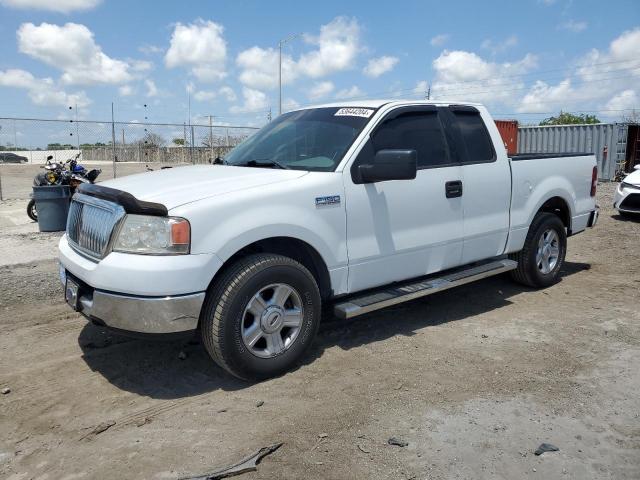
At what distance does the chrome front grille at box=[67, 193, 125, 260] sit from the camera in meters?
3.57

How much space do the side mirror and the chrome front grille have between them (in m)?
1.77

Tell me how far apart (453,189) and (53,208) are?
7.33 metres

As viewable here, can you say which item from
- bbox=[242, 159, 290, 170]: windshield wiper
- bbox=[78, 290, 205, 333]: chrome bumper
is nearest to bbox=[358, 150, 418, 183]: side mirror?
bbox=[242, 159, 290, 170]: windshield wiper

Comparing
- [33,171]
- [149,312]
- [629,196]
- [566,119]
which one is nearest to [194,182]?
[149,312]

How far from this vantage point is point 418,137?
4770 millimetres

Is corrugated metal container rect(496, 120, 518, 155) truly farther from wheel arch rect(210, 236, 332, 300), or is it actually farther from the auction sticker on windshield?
wheel arch rect(210, 236, 332, 300)

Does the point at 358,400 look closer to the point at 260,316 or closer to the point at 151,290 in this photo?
the point at 260,316

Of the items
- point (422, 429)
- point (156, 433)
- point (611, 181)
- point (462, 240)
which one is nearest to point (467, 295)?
point (462, 240)

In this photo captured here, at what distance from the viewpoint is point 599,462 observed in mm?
2898

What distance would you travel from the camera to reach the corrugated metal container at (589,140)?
19719 millimetres

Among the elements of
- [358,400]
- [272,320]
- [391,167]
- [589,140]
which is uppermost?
[589,140]

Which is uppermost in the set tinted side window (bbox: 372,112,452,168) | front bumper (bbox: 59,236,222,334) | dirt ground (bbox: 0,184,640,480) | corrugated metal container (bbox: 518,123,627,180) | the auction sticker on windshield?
corrugated metal container (bbox: 518,123,627,180)

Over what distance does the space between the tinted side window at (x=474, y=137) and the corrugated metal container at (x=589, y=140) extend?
55.5 feet

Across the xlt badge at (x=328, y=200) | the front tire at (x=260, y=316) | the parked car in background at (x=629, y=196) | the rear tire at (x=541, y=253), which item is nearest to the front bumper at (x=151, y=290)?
the front tire at (x=260, y=316)
